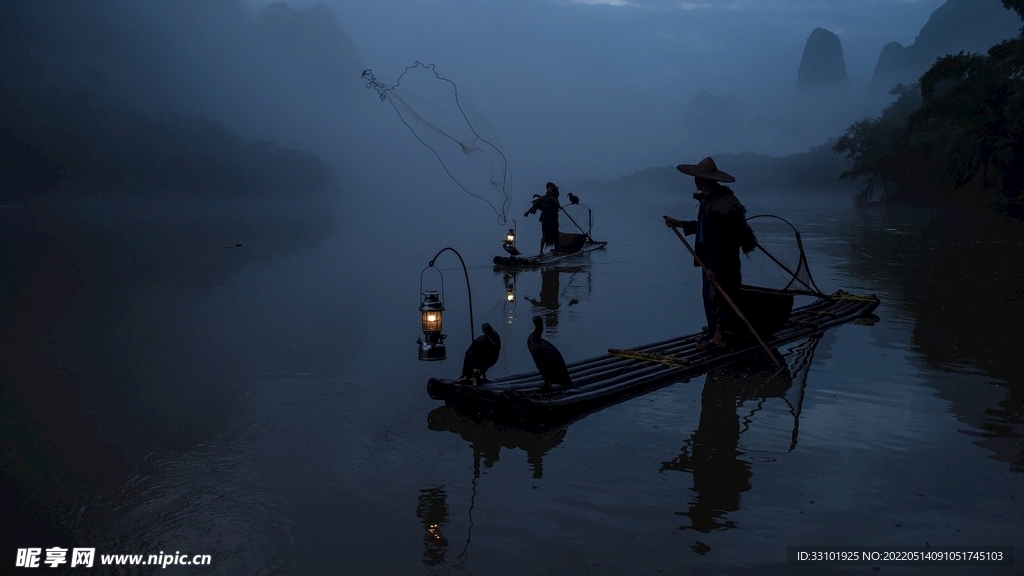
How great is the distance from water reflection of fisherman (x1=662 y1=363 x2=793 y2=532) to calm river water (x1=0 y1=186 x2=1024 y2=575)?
2 centimetres

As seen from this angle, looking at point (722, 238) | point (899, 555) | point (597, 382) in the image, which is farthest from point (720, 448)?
point (722, 238)

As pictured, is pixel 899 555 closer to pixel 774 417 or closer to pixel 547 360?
pixel 774 417

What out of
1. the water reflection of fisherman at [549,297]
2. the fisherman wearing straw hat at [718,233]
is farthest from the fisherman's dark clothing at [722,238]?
the water reflection of fisherman at [549,297]

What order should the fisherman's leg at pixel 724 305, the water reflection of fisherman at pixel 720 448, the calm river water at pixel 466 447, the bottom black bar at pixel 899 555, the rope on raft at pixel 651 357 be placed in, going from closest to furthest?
the bottom black bar at pixel 899 555, the calm river water at pixel 466 447, the water reflection of fisherman at pixel 720 448, the rope on raft at pixel 651 357, the fisherman's leg at pixel 724 305

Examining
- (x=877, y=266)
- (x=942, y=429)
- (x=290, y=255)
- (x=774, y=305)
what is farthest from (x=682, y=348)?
(x=290, y=255)

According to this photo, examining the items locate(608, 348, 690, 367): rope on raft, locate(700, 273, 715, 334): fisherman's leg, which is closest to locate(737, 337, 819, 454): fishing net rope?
locate(608, 348, 690, 367): rope on raft

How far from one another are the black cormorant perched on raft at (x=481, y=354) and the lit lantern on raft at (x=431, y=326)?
0.46 m

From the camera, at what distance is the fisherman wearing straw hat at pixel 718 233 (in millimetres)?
7352

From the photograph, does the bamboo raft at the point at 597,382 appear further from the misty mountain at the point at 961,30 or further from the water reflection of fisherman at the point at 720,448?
the misty mountain at the point at 961,30

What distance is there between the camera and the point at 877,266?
17234 millimetres

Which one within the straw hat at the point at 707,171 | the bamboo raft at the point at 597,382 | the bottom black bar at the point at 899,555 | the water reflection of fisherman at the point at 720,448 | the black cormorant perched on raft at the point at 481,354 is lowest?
the bottom black bar at the point at 899,555

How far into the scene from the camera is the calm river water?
157 inches

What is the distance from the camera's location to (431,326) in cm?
A: 627

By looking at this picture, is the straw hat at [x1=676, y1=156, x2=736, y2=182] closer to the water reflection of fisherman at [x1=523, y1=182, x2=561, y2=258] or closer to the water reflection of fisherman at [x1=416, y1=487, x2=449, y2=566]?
the water reflection of fisherman at [x1=416, y1=487, x2=449, y2=566]
